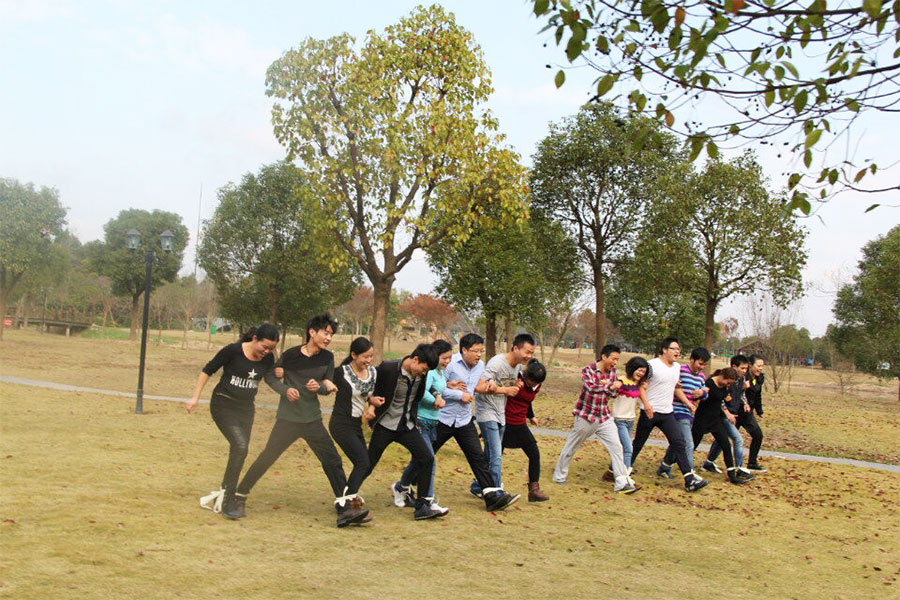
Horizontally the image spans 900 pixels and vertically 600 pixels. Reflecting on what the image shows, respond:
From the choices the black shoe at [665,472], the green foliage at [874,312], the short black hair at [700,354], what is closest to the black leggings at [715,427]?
the black shoe at [665,472]

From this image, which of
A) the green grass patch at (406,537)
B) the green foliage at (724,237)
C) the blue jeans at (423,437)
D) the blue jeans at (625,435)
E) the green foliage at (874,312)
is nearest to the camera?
the green grass patch at (406,537)

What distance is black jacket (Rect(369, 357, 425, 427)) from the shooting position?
7.01 m

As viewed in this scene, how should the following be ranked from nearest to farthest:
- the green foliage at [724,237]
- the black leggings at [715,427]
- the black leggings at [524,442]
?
1. the black leggings at [524,442]
2. the black leggings at [715,427]
3. the green foliage at [724,237]

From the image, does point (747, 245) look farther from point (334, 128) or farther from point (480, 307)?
point (334, 128)

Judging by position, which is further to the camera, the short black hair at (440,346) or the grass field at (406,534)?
the short black hair at (440,346)

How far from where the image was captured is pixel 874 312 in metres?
37.0

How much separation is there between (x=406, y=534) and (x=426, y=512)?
1.82 feet

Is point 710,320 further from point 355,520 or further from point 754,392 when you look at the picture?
point 355,520

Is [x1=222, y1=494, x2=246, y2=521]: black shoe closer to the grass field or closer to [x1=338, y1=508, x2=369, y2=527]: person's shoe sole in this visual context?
the grass field

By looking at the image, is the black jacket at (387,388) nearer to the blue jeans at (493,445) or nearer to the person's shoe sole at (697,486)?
the blue jeans at (493,445)

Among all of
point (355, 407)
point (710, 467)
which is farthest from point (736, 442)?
point (355, 407)

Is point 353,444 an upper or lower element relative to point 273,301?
→ lower

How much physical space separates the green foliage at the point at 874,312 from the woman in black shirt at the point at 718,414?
24579 mm

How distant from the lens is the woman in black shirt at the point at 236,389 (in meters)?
6.72
